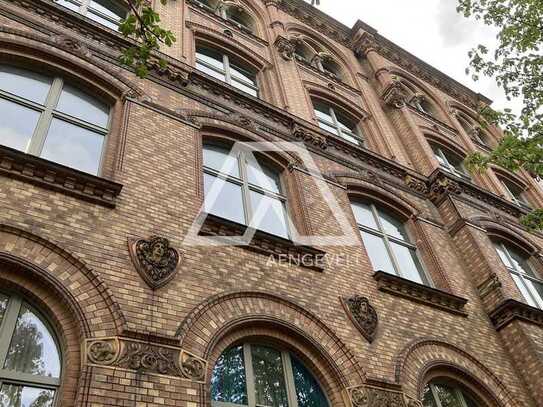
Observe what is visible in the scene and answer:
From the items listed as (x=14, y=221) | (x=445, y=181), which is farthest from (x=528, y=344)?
(x=14, y=221)

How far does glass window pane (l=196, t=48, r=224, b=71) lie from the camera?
1262 cm

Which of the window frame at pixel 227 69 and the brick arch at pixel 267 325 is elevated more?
the window frame at pixel 227 69

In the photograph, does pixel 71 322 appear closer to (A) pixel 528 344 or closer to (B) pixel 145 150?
(B) pixel 145 150

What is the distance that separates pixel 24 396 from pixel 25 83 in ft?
16.7

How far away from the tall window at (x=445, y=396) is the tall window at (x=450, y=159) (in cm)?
974

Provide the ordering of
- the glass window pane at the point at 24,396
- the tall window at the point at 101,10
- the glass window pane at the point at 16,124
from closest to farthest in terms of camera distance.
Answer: the glass window pane at the point at 24,396 < the glass window pane at the point at 16,124 < the tall window at the point at 101,10

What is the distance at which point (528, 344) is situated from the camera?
28.7 ft

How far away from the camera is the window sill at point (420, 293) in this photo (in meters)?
8.33

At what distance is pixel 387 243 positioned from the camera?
10.1m

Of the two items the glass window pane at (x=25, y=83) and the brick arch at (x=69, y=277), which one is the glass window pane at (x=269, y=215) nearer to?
the brick arch at (x=69, y=277)

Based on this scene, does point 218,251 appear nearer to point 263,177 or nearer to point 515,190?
point 263,177

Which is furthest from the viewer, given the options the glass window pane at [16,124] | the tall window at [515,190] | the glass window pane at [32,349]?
the tall window at [515,190]

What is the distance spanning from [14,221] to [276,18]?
1358 cm

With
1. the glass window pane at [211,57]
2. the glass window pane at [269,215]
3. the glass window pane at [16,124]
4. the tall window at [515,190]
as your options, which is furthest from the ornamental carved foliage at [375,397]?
the tall window at [515,190]
